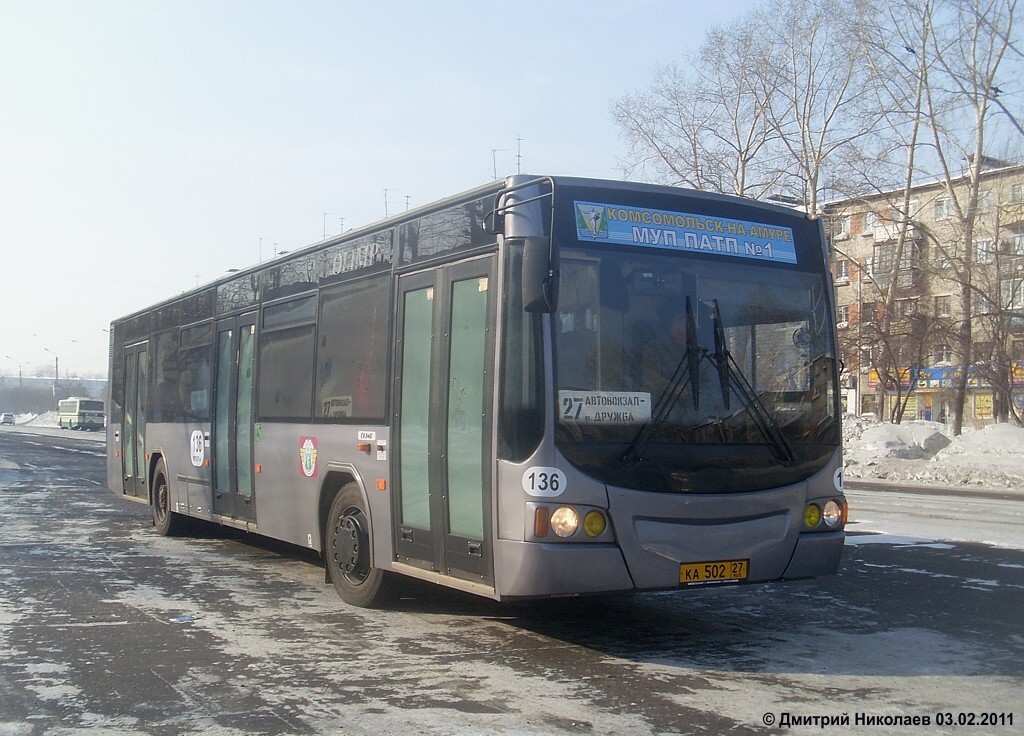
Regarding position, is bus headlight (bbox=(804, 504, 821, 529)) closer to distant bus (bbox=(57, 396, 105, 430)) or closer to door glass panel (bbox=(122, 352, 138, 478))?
door glass panel (bbox=(122, 352, 138, 478))

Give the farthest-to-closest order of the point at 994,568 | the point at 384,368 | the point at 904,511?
the point at 904,511, the point at 994,568, the point at 384,368

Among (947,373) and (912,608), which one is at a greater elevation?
(947,373)

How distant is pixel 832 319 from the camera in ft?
26.0

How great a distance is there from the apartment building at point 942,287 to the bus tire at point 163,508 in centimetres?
2217

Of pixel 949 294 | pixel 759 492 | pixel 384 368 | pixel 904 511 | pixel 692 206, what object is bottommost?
pixel 904 511

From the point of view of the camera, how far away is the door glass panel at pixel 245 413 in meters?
11.3

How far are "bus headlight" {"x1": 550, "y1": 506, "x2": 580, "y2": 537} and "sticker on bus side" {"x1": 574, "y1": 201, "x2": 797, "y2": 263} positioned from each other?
176 cm

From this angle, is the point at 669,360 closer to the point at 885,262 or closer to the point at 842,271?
the point at 885,262

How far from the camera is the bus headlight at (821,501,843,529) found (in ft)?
24.8

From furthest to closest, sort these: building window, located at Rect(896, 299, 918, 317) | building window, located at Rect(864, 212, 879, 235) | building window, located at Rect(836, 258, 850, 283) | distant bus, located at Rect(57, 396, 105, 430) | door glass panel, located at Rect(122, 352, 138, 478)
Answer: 1. distant bus, located at Rect(57, 396, 105, 430)
2. building window, located at Rect(836, 258, 850, 283)
3. building window, located at Rect(864, 212, 879, 235)
4. building window, located at Rect(896, 299, 918, 317)
5. door glass panel, located at Rect(122, 352, 138, 478)

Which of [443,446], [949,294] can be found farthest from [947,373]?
[443,446]

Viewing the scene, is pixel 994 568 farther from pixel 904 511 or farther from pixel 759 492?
pixel 904 511

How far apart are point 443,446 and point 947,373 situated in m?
40.4

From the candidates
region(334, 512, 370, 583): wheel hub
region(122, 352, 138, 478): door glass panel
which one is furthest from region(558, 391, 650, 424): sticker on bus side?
region(122, 352, 138, 478): door glass panel
